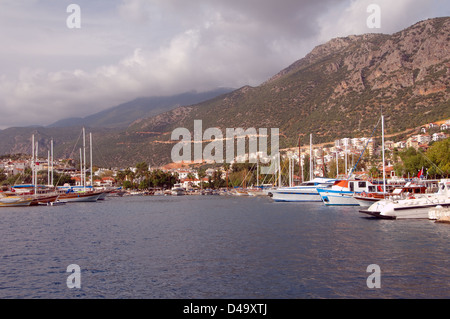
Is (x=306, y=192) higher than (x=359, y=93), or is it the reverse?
(x=359, y=93)

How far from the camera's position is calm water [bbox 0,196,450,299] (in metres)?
15.0

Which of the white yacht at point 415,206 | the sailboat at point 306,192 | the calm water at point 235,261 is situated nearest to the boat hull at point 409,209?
the white yacht at point 415,206

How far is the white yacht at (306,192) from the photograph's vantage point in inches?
2317

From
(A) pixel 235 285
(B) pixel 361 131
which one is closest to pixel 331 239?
(A) pixel 235 285

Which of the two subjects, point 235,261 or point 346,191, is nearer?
point 235,261

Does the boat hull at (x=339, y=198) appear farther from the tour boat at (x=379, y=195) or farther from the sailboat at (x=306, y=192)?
the sailboat at (x=306, y=192)

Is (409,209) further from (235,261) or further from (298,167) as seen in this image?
(298,167)

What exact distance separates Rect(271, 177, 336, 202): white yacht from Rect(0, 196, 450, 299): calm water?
2697cm

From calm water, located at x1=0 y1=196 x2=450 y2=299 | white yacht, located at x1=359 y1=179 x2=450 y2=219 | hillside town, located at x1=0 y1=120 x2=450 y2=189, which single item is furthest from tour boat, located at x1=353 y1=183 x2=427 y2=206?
calm water, located at x1=0 y1=196 x2=450 y2=299

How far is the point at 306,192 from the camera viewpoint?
6038cm

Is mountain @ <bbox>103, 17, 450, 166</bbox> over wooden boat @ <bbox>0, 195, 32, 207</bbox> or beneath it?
over

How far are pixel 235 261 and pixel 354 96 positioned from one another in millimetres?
111907

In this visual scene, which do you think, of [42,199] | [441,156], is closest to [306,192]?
[441,156]

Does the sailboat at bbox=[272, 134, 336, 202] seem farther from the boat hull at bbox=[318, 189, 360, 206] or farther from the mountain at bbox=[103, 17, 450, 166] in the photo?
the mountain at bbox=[103, 17, 450, 166]
